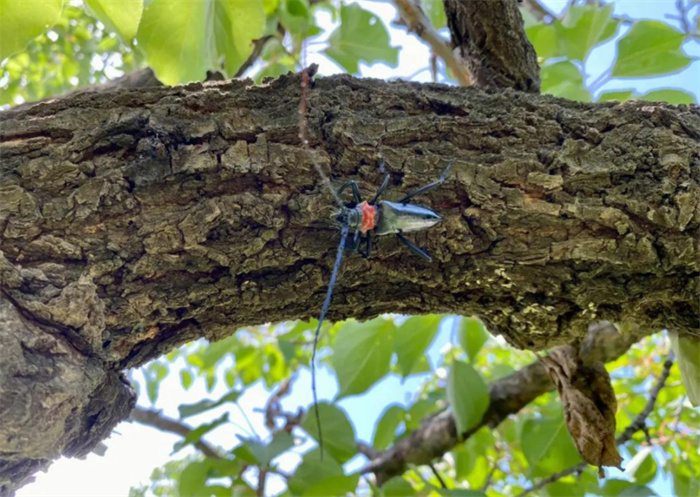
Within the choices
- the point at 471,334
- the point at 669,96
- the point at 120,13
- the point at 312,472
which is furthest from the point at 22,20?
the point at 669,96

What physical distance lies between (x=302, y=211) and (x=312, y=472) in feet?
5.33

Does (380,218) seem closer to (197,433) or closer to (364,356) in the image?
(364,356)

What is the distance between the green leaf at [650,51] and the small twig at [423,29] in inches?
32.2

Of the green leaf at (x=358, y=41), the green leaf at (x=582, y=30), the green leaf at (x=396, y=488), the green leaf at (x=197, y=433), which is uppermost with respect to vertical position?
the green leaf at (x=358, y=41)

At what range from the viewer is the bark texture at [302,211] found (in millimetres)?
1752

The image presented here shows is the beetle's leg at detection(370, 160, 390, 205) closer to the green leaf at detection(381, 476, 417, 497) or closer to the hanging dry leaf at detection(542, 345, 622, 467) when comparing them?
the hanging dry leaf at detection(542, 345, 622, 467)

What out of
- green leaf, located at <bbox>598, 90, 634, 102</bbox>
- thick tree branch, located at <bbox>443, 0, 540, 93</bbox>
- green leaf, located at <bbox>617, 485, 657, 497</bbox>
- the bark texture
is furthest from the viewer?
green leaf, located at <bbox>598, 90, 634, 102</bbox>

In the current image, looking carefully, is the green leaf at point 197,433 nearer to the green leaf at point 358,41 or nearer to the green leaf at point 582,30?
the green leaf at point 358,41

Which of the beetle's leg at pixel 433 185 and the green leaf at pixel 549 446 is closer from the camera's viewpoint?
the beetle's leg at pixel 433 185

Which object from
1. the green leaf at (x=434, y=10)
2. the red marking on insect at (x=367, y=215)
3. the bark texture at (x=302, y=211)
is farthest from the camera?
the green leaf at (x=434, y=10)

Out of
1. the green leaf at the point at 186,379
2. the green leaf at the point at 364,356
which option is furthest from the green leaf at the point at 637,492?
the green leaf at the point at 186,379

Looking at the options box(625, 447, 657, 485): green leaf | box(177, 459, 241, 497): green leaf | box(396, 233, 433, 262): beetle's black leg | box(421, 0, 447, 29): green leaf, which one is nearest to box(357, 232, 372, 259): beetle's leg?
box(396, 233, 433, 262): beetle's black leg

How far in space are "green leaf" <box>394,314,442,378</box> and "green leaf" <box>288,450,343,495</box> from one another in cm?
60

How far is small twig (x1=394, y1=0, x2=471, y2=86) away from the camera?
9.95 feet
